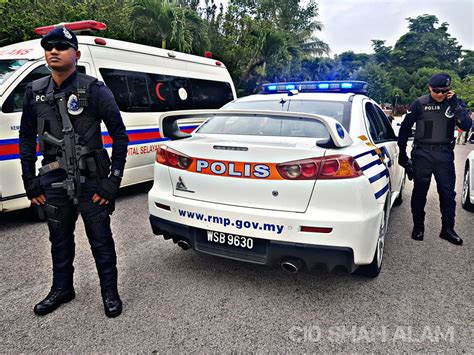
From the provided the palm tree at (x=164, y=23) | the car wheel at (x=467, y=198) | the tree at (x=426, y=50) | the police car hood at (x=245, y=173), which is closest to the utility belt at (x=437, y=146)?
the car wheel at (x=467, y=198)

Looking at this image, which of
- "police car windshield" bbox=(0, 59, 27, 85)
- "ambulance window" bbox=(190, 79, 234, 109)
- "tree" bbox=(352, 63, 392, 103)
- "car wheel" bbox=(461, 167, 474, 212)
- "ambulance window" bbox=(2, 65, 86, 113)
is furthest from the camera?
"tree" bbox=(352, 63, 392, 103)

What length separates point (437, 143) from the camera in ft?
12.7

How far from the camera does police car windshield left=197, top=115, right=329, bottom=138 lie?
9.41 ft

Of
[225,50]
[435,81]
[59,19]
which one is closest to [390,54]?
[225,50]

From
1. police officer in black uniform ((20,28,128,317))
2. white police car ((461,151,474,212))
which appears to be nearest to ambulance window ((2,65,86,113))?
police officer in black uniform ((20,28,128,317))

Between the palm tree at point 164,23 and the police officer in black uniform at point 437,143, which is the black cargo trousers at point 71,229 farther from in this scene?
the palm tree at point 164,23

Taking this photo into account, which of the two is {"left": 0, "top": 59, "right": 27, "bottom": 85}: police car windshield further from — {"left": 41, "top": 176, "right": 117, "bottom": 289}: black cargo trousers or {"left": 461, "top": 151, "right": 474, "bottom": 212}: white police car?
{"left": 461, "top": 151, "right": 474, "bottom": 212}: white police car

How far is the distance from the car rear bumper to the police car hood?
0.81 ft

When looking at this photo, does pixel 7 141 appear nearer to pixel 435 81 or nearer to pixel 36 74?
pixel 36 74

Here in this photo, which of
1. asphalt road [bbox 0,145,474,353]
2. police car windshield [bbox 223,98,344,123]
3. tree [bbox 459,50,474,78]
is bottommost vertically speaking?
asphalt road [bbox 0,145,474,353]

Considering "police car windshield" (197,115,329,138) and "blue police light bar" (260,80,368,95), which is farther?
"blue police light bar" (260,80,368,95)

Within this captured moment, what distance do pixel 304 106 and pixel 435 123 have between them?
1.58m

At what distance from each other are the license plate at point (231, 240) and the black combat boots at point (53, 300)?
1.05 m

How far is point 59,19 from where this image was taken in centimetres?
1279
